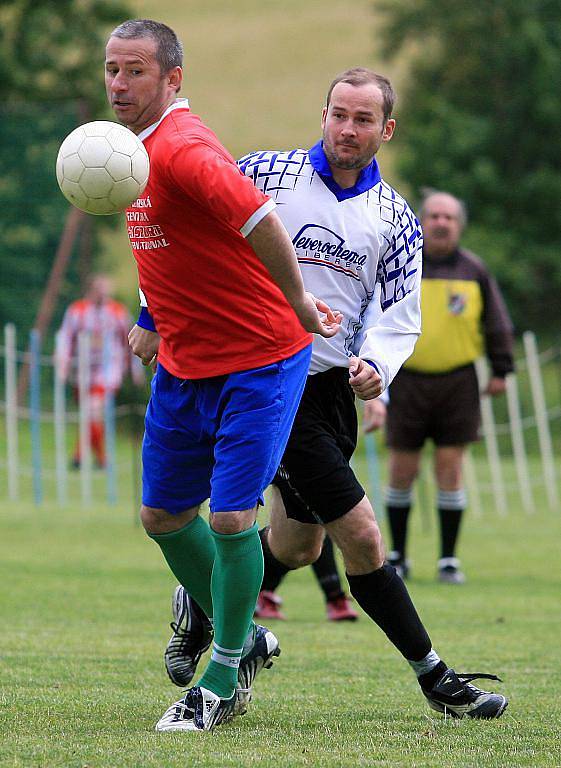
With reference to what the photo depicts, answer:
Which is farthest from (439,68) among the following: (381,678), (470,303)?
(381,678)

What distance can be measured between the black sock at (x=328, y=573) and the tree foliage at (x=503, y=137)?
27763mm

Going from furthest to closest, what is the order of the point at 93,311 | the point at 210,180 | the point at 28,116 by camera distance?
the point at 28,116
the point at 93,311
the point at 210,180

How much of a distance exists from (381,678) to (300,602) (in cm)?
275

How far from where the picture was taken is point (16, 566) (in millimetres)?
9438

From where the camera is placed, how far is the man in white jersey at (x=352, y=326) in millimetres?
4520

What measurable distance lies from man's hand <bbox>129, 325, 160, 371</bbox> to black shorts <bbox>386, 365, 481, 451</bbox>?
15.3 feet

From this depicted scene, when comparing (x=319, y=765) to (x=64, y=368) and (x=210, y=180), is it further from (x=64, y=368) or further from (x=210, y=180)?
(x=64, y=368)

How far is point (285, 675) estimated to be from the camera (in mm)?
5461

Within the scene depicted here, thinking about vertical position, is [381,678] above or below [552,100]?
below

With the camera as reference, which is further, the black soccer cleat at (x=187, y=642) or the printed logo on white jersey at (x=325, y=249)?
the black soccer cleat at (x=187, y=642)

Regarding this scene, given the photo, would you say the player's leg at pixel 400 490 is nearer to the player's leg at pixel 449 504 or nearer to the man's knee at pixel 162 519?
the player's leg at pixel 449 504

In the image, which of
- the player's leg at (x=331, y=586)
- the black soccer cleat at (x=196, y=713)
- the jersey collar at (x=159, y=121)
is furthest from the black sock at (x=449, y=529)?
the jersey collar at (x=159, y=121)

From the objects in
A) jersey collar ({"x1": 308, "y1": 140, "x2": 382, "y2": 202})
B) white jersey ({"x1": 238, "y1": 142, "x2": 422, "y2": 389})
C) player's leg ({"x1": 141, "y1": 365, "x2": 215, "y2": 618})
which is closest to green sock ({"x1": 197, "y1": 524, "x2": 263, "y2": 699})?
player's leg ({"x1": 141, "y1": 365, "x2": 215, "y2": 618})

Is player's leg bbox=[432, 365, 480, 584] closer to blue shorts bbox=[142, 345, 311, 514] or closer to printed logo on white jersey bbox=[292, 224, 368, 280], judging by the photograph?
printed logo on white jersey bbox=[292, 224, 368, 280]
